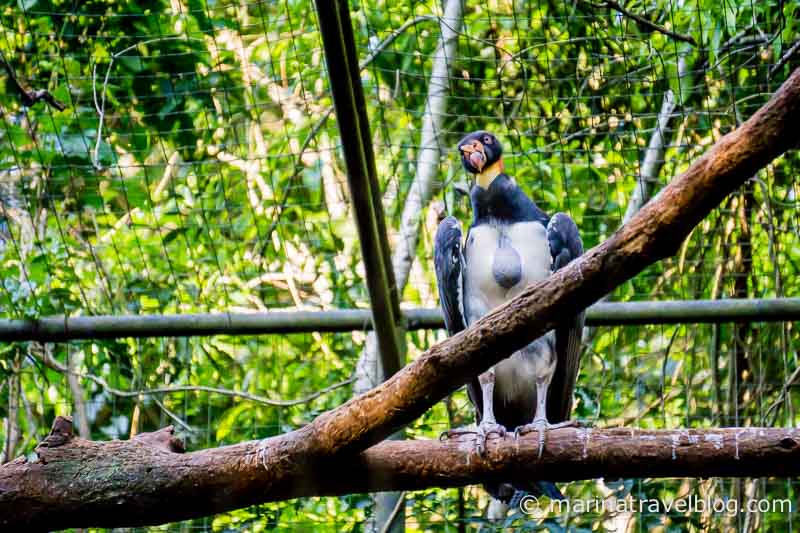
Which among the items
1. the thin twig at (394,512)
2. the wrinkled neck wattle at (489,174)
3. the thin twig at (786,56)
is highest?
the thin twig at (786,56)

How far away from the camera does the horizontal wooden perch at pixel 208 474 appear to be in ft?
11.7

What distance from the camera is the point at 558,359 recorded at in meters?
4.78

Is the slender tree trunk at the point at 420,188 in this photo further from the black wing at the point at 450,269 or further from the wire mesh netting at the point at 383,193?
the black wing at the point at 450,269

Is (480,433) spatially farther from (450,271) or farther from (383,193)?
(383,193)

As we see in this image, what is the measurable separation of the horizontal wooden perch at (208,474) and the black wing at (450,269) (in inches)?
48.9

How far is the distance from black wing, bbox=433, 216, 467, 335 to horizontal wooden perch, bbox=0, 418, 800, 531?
124 centimetres

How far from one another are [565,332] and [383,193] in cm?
185

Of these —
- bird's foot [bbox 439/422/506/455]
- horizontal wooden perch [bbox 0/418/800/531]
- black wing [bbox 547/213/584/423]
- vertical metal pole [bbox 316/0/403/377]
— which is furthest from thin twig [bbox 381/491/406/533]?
horizontal wooden perch [bbox 0/418/800/531]

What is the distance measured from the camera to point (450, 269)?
→ 15.8 ft

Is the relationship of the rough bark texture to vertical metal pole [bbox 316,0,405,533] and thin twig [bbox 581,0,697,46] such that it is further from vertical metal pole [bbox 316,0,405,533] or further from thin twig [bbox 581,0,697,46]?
thin twig [bbox 581,0,697,46]

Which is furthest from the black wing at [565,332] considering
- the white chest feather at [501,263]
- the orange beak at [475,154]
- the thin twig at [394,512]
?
the thin twig at [394,512]

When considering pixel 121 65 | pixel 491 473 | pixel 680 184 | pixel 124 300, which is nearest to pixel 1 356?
pixel 124 300

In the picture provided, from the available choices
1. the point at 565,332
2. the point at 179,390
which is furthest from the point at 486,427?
the point at 179,390

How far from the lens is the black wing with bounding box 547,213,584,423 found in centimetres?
466
